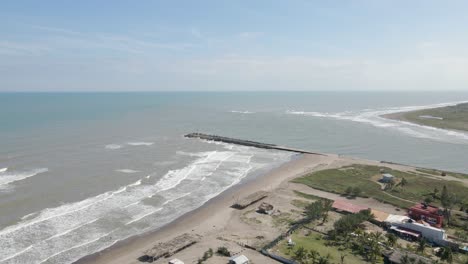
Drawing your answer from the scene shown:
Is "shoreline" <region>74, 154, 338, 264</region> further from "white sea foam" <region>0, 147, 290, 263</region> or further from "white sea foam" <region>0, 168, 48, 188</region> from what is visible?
"white sea foam" <region>0, 168, 48, 188</region>

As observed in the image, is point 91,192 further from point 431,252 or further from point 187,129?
point 187,129

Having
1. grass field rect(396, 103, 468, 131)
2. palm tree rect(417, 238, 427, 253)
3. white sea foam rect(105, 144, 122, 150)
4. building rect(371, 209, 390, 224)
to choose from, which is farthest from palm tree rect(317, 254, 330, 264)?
grass field rect(396, 103, 468, 131)

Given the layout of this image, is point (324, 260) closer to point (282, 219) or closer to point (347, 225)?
point (347, 225)

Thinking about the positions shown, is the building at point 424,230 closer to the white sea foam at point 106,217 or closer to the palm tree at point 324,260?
the palm tree at point 324,260

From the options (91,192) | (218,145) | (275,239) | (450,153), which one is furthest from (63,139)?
(450,153)

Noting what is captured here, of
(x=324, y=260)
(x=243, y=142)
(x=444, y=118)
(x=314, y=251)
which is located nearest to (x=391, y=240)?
(x=314, y=251)

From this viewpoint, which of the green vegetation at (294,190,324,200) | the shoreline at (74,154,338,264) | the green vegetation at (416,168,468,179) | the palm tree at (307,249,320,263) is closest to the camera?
the palm tree at (307,249,320,263)
